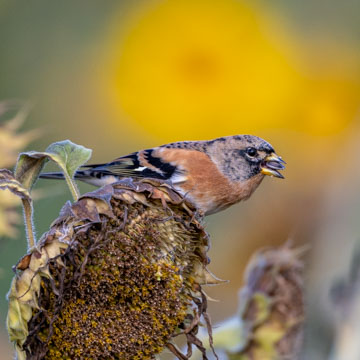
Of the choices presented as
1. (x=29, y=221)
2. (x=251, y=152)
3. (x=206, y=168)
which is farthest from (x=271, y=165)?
(x=29, y=221)

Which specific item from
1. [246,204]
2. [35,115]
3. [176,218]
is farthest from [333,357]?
[35,115]

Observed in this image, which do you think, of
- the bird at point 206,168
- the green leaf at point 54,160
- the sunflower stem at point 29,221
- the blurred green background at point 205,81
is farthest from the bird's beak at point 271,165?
the blurred green background at point 205,81

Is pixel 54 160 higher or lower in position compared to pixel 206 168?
lower

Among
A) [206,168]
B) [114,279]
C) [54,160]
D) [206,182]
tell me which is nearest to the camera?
[54,160]

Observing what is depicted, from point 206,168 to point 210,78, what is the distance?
466 centimetres

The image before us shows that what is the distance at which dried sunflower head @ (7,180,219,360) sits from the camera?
2402 millimetres

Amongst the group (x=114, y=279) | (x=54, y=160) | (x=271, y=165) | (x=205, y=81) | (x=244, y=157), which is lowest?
(x=114, y=279)

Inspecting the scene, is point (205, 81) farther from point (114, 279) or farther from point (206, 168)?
point (114, 279)

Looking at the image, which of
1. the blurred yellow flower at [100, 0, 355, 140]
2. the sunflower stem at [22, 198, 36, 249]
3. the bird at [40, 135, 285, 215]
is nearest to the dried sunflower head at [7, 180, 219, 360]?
the sunflower stem at [22, 198, 36, 249]

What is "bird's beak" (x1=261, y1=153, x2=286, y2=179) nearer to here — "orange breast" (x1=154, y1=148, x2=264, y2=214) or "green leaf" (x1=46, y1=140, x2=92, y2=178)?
"orange breast" (x1=154, y1=148, x2=264, y2=214)

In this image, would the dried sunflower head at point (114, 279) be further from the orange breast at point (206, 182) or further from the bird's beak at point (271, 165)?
the bird's beak at point (271, 165)

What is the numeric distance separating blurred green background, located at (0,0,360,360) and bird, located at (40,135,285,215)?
2.01m

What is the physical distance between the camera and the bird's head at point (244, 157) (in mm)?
3947

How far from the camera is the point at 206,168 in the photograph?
401 cm
